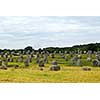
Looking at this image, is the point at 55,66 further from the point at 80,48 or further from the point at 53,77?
the point at 80,48

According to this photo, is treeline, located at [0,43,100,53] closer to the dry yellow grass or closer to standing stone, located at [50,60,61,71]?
the dry yellow grass

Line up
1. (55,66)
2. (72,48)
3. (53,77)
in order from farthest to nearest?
(55,66), (53,77), (72,48)

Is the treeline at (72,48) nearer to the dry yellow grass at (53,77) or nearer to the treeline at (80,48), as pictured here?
the treeline at (80,48)

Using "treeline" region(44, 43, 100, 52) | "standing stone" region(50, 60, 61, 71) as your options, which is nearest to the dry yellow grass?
"standing stone" region(50, 60, 61, 71)

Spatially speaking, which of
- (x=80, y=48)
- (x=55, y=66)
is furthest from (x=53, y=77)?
(x=80, y=48)

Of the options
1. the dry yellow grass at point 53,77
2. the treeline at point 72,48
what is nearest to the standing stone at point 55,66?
the dry yellow grass at point 53,77

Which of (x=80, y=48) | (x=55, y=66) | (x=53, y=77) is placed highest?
(x=80, y=48)

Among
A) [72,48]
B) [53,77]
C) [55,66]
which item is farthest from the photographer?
[55,66]
